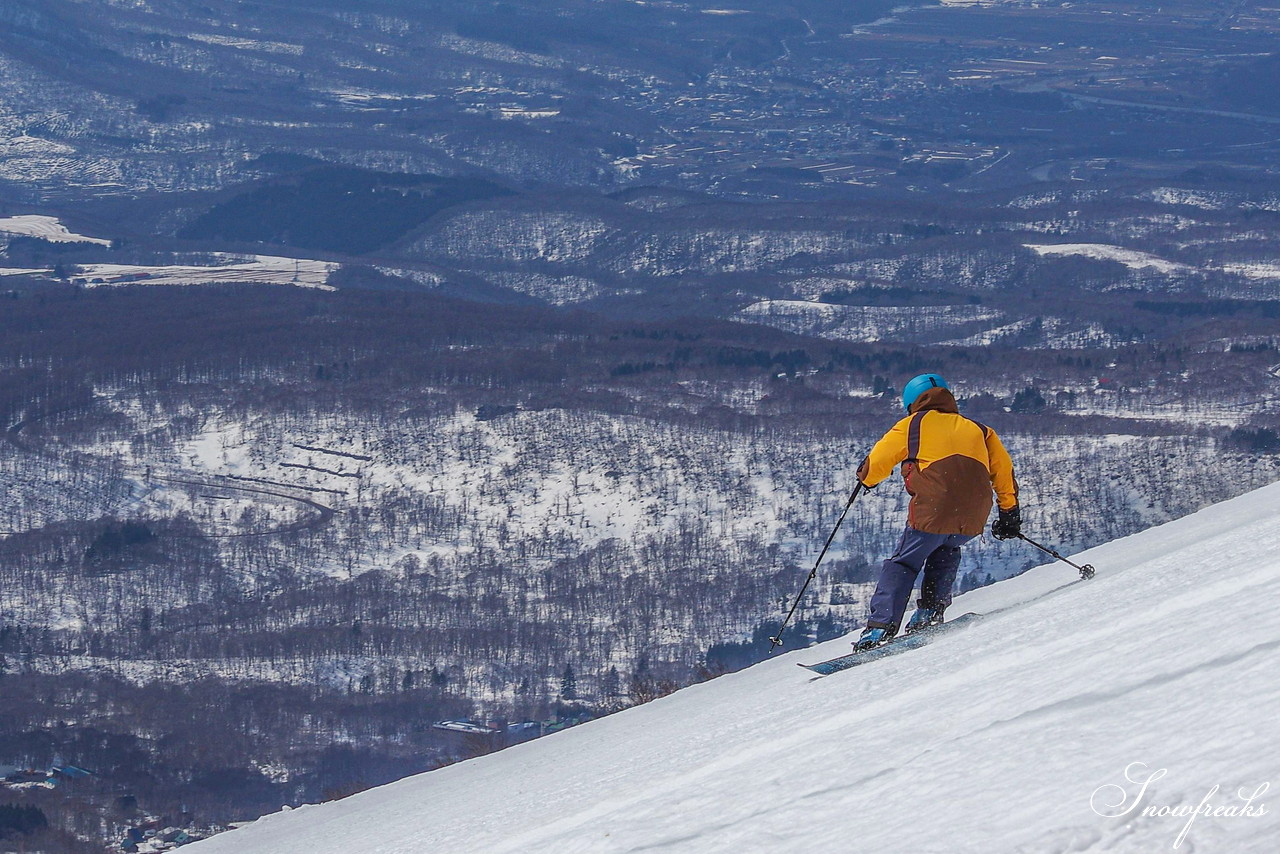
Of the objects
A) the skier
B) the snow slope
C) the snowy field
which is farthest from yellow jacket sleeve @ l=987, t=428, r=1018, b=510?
the snowy field

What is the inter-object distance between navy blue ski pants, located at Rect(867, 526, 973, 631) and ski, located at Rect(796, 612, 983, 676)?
18 cm

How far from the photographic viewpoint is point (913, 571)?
11.4 metres

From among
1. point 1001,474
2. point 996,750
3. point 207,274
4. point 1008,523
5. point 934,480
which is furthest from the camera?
point 207,274

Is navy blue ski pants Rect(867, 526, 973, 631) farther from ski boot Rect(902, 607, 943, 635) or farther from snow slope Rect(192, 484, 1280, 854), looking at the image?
snow slope Rect(192, 484, 1280, 854)

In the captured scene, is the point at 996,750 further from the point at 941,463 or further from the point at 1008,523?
the point at 1008,523

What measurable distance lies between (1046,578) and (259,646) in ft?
271

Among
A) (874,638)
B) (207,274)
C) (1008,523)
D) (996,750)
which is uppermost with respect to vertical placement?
(996,750)

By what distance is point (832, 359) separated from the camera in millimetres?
143750

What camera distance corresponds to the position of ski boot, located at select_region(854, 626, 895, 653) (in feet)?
38.2

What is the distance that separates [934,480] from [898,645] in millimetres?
1032

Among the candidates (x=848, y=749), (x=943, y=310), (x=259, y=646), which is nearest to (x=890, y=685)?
(x=848, y=749)

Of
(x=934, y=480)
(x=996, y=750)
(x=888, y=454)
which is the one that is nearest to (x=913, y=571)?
(x=934, y=480)

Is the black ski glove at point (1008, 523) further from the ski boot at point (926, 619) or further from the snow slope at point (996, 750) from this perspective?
the ski boot at point (926, 619)

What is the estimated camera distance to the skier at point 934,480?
11086 millimetres
